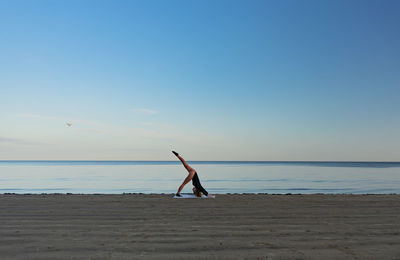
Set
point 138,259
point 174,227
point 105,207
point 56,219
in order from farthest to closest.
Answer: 1. point 105,207
2. point 56,219
3. point 174,227
4. point 138,259

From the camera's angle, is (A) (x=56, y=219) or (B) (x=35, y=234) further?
(A) (x=56, y=219)

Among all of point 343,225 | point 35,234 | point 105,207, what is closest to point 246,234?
point 343,225

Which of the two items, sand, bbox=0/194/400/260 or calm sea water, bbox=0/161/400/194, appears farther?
calm sea water, bbox=0/161/400/194

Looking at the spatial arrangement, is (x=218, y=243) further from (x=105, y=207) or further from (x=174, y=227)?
(x=105, y=207)

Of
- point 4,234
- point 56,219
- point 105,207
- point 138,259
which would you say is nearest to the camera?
point 138,259

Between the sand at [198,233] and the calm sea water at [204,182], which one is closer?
the sand at [198,233]

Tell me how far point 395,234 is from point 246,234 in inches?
108

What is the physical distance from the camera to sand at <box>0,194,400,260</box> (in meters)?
4.70

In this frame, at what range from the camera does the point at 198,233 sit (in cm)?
595

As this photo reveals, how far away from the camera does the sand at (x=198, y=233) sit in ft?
15.4

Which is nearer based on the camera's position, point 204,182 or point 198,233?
point 198,233

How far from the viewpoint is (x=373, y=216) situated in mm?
8031

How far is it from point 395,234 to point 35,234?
6528 mm

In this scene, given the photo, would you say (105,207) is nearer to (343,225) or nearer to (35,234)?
(35,234)
